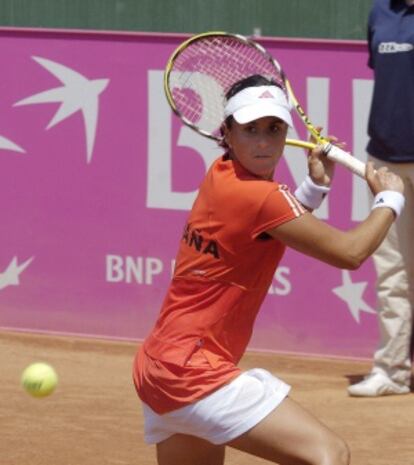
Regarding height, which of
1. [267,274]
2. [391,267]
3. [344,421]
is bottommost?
[344,421]

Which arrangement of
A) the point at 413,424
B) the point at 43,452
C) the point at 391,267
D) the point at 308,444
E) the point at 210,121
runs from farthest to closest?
the point at 391,267
the point at 413,424
the point at 43,452
the point at 210,121
the point at 308,444

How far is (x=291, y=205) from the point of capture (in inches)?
177

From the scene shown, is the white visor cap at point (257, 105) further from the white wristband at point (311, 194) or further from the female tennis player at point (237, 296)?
the white wristband at point (311, 194)

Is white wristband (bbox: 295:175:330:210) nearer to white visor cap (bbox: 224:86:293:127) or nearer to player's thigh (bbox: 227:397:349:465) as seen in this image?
white visor cap (bbox: 224:86:293:127)

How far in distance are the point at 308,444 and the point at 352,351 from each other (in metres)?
4.02

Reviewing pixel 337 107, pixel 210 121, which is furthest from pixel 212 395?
pixel 337 107

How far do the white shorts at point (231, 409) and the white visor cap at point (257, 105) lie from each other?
2.66ft

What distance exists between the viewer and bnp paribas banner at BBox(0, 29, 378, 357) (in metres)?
8.30

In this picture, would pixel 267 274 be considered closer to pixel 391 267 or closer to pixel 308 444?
pixel 308 444

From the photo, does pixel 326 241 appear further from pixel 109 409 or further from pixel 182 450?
pixel 109 409

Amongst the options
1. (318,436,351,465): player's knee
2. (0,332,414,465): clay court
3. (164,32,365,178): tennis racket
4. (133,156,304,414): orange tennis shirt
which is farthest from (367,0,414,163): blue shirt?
(318,436,351,465): player's knee

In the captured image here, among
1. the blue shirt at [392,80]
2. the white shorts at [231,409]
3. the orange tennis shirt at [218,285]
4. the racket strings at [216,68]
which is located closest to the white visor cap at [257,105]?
the orange tennis shirt at [218,285]

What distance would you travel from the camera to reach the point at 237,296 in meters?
4.54

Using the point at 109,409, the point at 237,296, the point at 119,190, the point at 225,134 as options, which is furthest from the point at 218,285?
the point at 119,190
